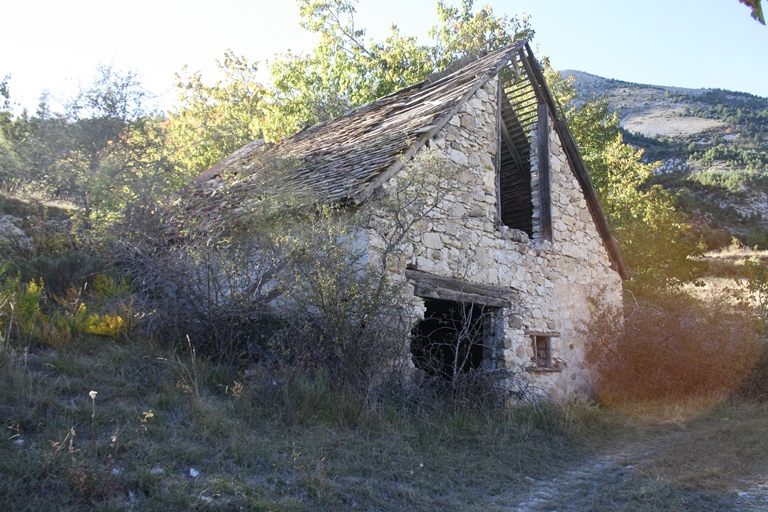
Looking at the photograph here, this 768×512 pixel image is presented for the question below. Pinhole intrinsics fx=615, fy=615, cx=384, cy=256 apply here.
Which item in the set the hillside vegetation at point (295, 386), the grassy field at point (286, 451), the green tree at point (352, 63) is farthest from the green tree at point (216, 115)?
the grassy field at point (286, 451)

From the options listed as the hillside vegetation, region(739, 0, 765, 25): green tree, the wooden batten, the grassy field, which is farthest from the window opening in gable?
region(739, 0, 765, 25): green tree

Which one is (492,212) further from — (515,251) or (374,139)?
(374,139)

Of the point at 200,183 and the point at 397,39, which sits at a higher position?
the point at 397,39

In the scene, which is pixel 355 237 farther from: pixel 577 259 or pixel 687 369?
pixel 687 369

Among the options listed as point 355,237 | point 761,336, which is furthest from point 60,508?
point 761,336

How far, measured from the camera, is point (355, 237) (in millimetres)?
7113

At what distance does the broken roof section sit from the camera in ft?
26.2

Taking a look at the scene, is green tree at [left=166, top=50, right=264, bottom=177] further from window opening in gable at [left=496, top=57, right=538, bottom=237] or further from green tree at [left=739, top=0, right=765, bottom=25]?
green tree at [left=739, top=0, right=765, bottom=25]

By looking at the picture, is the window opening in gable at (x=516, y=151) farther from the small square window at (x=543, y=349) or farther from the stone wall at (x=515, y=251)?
the small square window at (x=543, y=349)

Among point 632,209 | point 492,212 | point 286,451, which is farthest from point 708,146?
point 286,451

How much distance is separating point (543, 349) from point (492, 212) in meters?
2.40

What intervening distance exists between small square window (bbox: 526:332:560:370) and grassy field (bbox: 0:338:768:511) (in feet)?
7.33

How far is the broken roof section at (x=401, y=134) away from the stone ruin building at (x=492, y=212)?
28mm

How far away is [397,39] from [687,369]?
15.4 m
